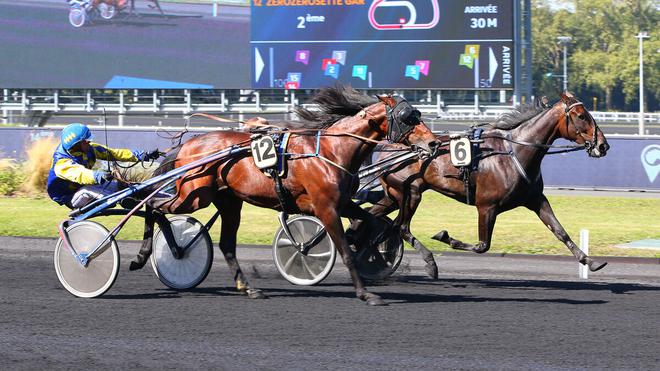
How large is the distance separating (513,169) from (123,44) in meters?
25.6

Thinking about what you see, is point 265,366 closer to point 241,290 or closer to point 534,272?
point 241,290

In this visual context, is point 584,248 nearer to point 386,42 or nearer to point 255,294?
point 255,294

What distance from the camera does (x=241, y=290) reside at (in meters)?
9.34

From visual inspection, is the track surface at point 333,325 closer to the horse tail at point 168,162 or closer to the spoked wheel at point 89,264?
the spoked wheel at point 89,264

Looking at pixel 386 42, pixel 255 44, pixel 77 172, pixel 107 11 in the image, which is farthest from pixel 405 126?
pixel 107 11

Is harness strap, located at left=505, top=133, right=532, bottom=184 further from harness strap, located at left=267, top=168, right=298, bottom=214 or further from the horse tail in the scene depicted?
the horse tail

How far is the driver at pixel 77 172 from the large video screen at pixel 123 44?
2299cm

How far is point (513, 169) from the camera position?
33.2ft

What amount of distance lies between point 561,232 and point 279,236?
273cm

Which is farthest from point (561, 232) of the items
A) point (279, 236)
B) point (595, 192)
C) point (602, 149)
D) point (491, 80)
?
point (491, 80)

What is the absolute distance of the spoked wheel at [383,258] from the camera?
1020 cm

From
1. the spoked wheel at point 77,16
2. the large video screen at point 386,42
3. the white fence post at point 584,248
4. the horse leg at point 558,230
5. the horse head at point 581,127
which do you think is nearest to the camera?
the horse leg at point 558,230

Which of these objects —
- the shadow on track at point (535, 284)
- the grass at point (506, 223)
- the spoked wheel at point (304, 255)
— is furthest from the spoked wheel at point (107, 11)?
the spoked wheel at point (304, 255)

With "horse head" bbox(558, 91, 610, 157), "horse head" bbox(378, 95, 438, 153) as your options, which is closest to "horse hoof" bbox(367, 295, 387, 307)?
"horse head" bbox(378, 95, 438, 153)
